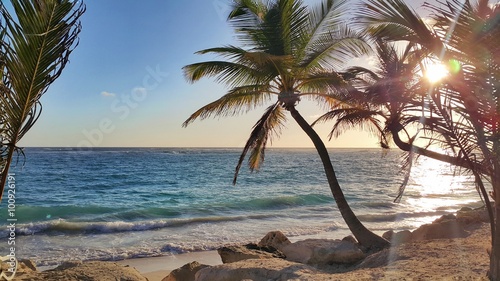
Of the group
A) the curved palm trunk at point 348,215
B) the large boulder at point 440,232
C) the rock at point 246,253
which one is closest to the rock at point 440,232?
the large boulder at point 440,232

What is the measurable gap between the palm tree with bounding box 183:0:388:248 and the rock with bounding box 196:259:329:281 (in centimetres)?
315

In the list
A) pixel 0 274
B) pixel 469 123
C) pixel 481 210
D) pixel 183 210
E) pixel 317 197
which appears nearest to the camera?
pixel 0 274

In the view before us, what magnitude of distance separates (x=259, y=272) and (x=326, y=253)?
2.17m

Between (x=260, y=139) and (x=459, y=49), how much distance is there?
6586mm

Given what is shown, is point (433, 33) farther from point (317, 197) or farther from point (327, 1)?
point (317, 197)

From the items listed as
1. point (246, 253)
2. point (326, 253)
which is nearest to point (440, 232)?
point (326, 253)

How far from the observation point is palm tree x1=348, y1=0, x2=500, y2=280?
3297 mm

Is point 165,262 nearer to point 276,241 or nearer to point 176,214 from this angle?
point 276,241

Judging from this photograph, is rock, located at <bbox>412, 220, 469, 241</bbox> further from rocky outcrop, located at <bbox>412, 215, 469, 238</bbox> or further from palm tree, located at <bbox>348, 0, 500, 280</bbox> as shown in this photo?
palm tree, located at <bbox>348, 0, 500, 280</bbox>

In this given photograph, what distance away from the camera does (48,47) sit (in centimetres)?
267

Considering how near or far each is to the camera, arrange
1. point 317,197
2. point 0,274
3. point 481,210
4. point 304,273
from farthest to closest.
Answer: point 317,197, point 481,210, point 304,273, point 0,274

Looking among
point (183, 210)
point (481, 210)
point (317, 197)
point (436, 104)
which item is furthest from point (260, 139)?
point (317, 197)

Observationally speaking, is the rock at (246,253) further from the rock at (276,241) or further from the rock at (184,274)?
the rock at (184,274)

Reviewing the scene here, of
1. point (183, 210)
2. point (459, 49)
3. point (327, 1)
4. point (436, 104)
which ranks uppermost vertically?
point (327, 1)
